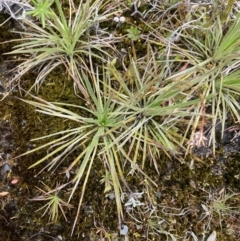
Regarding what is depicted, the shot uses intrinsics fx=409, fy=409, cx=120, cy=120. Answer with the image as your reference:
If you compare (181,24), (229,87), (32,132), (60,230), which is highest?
(181,24)

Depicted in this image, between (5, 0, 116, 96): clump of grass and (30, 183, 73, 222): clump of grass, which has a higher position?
(5, 0, 116, 96): clump of grass

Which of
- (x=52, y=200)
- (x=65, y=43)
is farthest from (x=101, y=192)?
(x=65, y=43)

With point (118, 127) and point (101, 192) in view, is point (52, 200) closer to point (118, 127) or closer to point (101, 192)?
point (101, 192)

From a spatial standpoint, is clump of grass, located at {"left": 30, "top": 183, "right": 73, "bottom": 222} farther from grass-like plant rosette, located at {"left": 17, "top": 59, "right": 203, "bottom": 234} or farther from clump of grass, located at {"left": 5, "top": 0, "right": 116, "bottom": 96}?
clump of grass, located at {"left": 5, "top": 0, "right": 116, "bottom": 96}

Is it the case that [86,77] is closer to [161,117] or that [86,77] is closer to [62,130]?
[62,130]

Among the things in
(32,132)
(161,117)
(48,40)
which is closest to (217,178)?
(161,117)

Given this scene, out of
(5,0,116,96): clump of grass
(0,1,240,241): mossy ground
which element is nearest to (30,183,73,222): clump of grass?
(0,1,240,241): mossy ground

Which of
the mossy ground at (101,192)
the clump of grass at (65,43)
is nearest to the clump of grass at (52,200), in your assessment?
the mossy ground at (101,192)

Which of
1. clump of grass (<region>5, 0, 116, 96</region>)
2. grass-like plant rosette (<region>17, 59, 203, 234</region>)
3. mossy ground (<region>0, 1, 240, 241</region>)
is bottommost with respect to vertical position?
mossy ground (<region>0, 1, 240, 241</region>)

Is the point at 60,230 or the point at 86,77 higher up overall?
the point at 86,77

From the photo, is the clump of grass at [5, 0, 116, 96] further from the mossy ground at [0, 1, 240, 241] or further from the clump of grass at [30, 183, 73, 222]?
the clump of grass at [30, 183, 73, 222]

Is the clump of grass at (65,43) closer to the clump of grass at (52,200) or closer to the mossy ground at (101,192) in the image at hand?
the mossy ground at (101,192)
